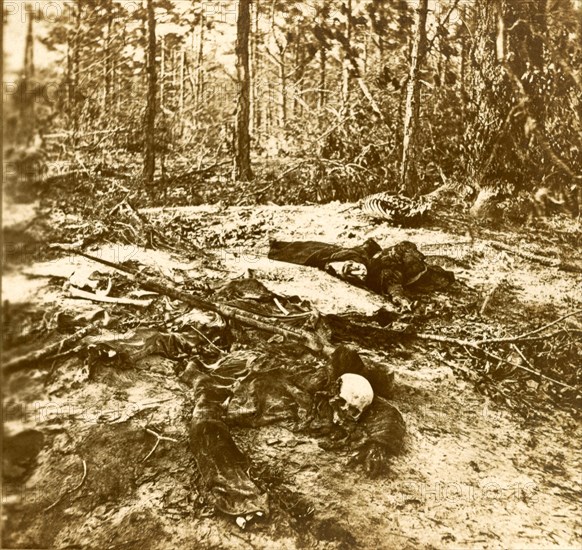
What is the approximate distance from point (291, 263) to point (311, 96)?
71 cm

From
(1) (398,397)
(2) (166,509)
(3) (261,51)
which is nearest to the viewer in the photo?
(2) (166,509)

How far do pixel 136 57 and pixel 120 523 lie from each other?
1865 mm

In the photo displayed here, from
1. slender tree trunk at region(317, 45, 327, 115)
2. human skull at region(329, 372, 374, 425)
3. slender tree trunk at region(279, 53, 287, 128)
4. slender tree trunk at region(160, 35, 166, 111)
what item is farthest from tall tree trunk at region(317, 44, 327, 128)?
human skull at region(329, 372, 374, 425)

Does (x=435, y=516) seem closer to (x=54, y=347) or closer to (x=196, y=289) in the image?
(x=196, y=289)

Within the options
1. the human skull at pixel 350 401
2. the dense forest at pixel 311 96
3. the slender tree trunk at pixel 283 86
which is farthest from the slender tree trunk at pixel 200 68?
the human skull at pixel 350 401

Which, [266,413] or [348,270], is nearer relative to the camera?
[266,413]

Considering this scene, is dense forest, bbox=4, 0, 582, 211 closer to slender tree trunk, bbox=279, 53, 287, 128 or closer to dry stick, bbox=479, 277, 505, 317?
slender tree trunk, bbox=279, 53, 287, 128

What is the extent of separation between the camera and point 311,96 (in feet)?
7.18

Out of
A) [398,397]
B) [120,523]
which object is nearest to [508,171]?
[398,397]

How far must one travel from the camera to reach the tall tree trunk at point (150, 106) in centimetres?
219

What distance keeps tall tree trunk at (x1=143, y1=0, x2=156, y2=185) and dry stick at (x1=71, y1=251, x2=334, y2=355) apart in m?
0.41

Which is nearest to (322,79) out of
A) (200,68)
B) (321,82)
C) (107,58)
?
(321,82)

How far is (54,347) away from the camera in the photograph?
210 cm

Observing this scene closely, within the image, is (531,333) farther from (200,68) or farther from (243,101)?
(200,68)
